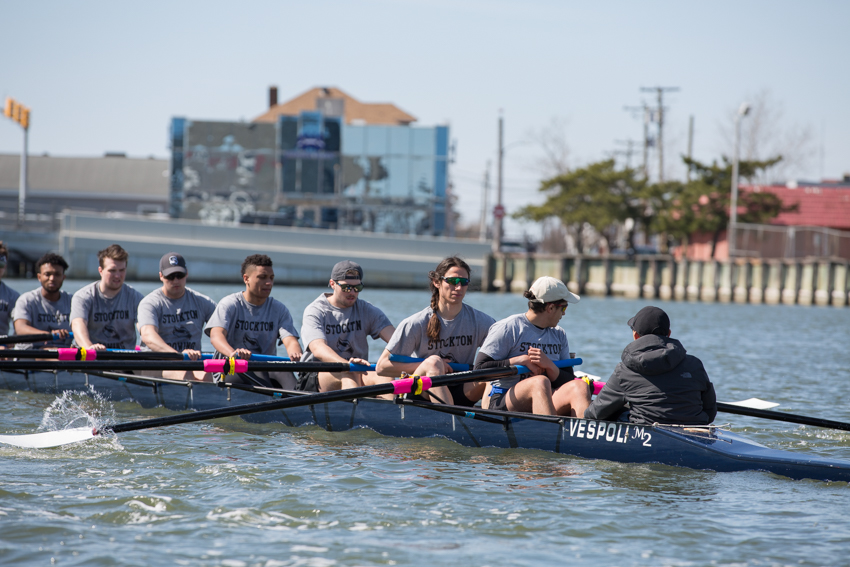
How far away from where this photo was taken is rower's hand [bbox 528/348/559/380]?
657 centimetres

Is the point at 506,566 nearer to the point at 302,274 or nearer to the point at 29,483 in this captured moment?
the point at 29,483

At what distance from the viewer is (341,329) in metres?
8.00

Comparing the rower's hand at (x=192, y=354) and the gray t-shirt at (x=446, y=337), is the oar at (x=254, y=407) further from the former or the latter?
the rower's hand at (x=192, y=354)

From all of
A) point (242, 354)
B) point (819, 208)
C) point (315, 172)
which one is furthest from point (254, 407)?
point (819, 208)

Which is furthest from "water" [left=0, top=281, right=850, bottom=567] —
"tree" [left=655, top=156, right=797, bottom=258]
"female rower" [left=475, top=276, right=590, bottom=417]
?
"tree" [left=655, top=156, right=797, bottom=258]

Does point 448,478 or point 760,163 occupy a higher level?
point 760,163

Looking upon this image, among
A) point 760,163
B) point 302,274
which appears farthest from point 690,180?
point 302,274

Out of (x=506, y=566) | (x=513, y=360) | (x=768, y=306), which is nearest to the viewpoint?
(x=506, y=566)

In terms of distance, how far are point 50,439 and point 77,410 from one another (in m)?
2.23

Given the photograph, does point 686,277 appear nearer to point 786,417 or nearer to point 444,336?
point 786,417

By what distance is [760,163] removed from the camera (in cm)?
3688

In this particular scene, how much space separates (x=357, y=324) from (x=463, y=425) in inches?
63.2

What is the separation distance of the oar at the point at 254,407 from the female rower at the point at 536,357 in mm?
146

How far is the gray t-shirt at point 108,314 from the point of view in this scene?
9156 millimetres
